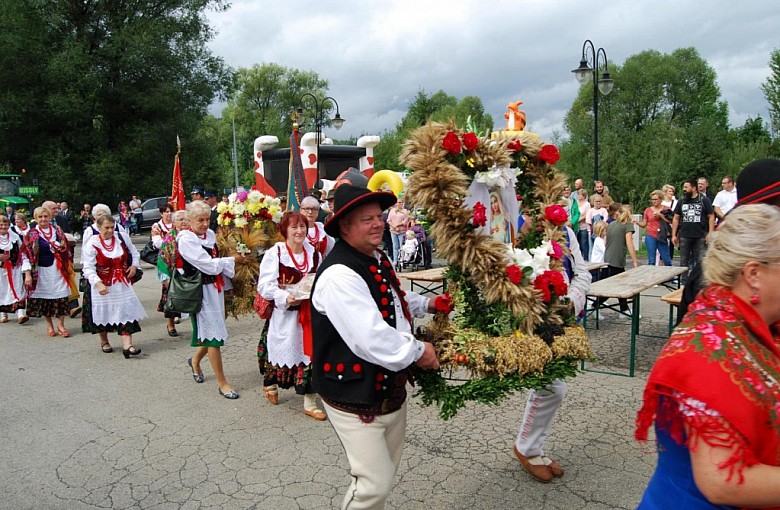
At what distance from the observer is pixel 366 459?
107 inches

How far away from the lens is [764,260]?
1.72 meters

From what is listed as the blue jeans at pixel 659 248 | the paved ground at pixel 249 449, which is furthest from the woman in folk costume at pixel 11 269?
the blue jeans at pixel 659 248

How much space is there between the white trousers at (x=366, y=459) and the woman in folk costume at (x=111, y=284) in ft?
18.3

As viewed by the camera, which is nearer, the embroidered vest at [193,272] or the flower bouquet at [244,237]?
the embroidered vest at [193,272]

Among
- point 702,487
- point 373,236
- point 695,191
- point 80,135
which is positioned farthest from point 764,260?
point 80,135

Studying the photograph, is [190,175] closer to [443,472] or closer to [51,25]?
[51,25]

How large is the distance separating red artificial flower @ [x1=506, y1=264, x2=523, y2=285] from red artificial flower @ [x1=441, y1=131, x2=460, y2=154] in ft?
2.25

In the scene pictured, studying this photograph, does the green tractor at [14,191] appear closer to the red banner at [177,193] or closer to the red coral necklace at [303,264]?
the red banner at [177,193]

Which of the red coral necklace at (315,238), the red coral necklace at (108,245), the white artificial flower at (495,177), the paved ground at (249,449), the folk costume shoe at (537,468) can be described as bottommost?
the paved ground at (249,449)

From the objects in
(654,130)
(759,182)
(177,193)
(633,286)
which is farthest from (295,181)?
(654,130)

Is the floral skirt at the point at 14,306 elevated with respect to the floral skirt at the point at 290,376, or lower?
elevated

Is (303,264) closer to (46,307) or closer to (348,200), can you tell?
(348,200)

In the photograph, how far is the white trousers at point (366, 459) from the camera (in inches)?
106

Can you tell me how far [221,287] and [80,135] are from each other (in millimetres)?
24794
